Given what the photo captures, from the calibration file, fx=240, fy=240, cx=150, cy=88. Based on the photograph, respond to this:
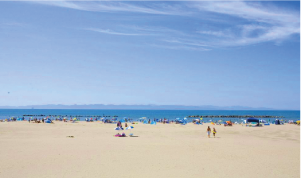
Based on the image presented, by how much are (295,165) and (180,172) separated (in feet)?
19.9

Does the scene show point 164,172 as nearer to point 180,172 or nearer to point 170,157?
point 180,172

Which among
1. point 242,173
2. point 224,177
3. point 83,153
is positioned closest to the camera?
point 224,177

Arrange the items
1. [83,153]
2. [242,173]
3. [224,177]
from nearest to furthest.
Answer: [224,177], [242,173], [83,153]

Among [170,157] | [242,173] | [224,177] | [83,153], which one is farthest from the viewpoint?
[83,153]

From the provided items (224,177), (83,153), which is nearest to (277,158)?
(224,177)

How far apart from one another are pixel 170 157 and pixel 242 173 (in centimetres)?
419

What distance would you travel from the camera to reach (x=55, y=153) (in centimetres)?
1417

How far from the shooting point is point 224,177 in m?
9.59

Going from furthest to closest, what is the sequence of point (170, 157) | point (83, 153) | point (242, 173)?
point (83, 153), point (170, 157), point (242, 173)

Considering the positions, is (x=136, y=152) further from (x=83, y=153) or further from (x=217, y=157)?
(x=217, y=157)

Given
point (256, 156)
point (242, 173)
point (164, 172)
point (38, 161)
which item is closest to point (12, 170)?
point (38, 161)

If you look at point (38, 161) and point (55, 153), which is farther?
point (55, 153)

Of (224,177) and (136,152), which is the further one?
(136,152)

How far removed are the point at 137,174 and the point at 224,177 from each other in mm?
3512
